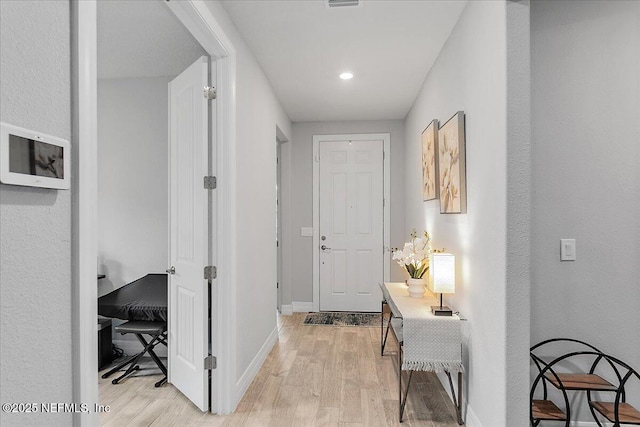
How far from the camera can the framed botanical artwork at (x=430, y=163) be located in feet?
10.2

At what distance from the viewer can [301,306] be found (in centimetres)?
520

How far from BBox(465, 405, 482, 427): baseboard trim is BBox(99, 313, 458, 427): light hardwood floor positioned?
0.33 feet

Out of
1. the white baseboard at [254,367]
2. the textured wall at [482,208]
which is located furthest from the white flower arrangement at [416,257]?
the white baseboard at [254,367]

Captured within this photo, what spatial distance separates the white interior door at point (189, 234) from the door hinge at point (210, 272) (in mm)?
24


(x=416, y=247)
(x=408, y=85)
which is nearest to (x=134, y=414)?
(x=416, y=247)

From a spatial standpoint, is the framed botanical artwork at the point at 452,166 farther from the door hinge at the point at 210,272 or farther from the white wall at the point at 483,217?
the door hinge at the point at 210,272

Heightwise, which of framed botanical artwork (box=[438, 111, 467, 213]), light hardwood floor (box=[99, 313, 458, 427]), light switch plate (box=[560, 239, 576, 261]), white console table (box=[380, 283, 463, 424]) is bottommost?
light hardwood floor (box=[99, 313, 458, 427])

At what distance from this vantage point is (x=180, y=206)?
263 cm

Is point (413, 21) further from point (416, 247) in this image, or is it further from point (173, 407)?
point (173, 407)

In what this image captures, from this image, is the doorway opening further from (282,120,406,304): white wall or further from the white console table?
(282,120,406,304): white wall

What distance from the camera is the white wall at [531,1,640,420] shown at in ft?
6.63

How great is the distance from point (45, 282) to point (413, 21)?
2.51 m

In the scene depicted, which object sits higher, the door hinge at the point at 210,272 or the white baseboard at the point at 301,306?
the door hinge at the point at 210,272

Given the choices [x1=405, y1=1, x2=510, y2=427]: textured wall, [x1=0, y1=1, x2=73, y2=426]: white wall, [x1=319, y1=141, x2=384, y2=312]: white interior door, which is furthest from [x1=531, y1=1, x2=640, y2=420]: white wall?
[x1=319, y1=141, x2=384, y2=312]: white interior door
